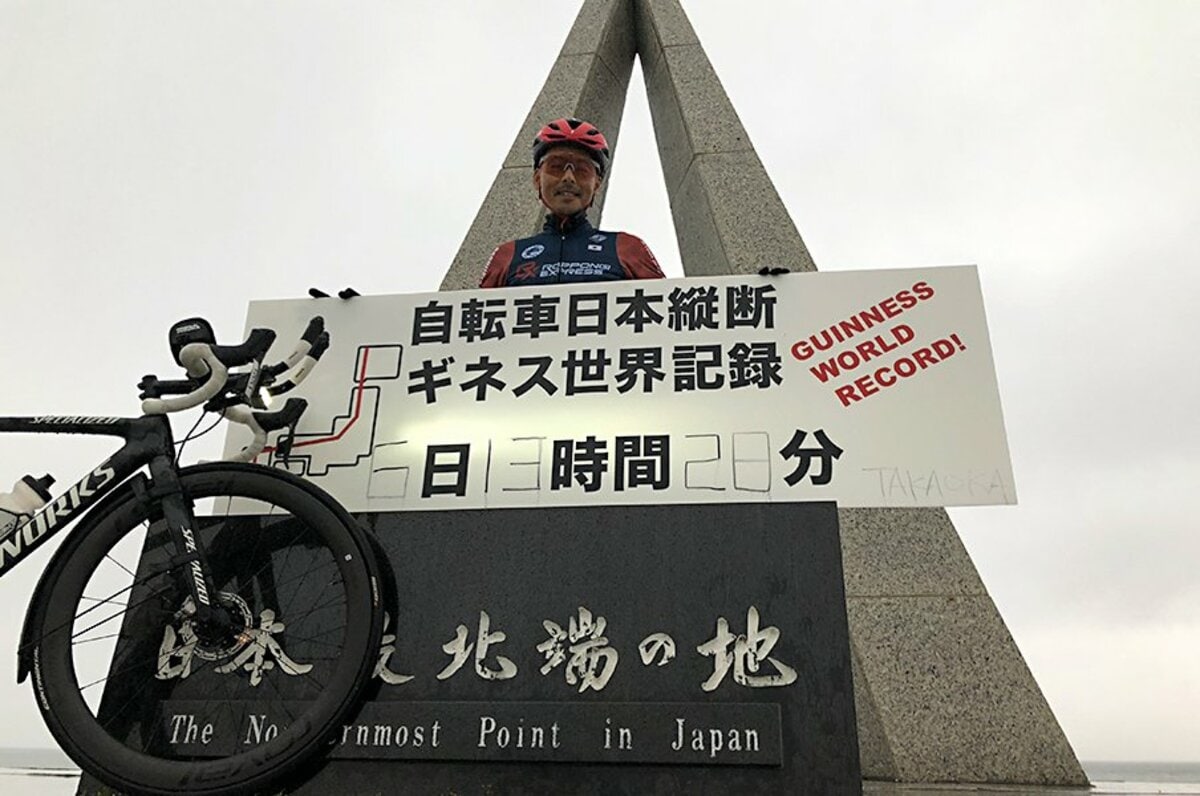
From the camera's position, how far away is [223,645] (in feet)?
6.75

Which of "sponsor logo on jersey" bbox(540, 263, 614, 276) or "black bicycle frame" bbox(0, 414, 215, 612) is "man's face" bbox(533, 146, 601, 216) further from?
"black bicycle frame" bbox(0, 414, 215, 612)

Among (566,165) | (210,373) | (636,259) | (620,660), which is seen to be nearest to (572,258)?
(636,259)

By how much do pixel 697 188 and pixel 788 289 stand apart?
9.82 feet

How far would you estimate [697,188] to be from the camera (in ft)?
18.7

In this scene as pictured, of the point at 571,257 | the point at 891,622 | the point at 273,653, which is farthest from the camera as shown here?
the point at 891,622

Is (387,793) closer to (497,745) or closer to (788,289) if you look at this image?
(497,745)

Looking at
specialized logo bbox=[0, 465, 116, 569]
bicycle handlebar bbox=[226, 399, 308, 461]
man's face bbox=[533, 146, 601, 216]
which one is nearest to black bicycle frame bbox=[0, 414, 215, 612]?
specialized logo bbox=[0, 465, 116, 569]

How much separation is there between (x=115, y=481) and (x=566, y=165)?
189 cm

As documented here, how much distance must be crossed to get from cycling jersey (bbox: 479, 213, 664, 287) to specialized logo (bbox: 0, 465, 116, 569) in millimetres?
1492

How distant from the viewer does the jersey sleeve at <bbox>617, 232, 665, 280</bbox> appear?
3148 millimetres

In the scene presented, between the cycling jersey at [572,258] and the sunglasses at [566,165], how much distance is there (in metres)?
0.16

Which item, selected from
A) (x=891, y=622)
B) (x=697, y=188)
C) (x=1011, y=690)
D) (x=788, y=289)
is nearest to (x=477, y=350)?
(x=788, y=289)

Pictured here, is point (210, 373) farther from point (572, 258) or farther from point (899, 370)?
point (899, 370)

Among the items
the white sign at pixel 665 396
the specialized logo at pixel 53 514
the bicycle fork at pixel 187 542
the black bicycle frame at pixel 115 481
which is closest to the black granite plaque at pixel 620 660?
the white sign at pixel 665 396
